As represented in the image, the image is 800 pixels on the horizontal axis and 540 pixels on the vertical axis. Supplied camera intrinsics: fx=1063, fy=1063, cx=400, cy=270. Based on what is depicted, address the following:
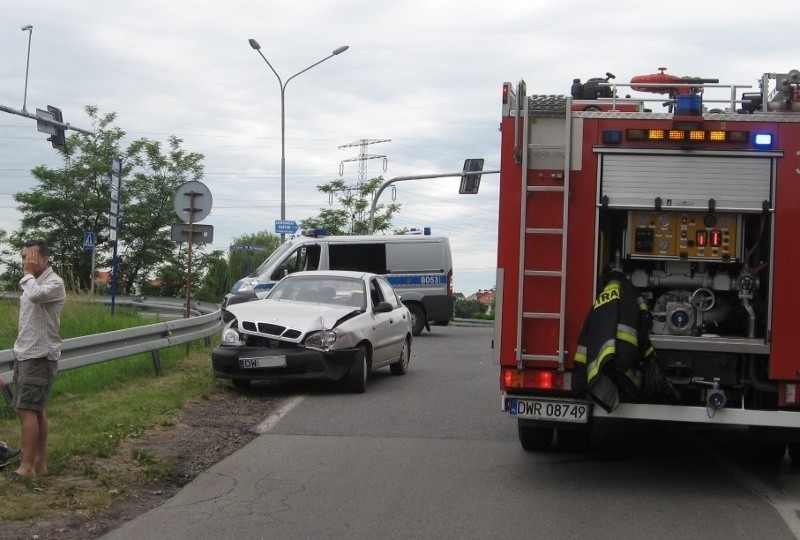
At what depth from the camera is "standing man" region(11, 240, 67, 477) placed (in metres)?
7.50

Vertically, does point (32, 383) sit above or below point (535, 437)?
above

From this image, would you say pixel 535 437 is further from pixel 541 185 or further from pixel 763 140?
pixel 763 140

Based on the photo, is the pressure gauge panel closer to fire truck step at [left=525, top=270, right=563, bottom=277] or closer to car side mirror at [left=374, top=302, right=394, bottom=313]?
fire truck step at [left=525, top=270, right=563, bottom=277]

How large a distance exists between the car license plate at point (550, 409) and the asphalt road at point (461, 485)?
1.70ft

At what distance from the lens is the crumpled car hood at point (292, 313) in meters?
12.6

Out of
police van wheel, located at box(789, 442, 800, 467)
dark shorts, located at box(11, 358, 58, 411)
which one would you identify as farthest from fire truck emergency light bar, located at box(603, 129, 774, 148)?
dark shorts, located at box(11, 358, 58, 411)

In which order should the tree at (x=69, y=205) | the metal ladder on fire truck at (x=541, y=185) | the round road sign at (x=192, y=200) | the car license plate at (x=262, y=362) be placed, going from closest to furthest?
the metal ladder on fire truck at (x=541, y=185), the car license plate at (x=262, y=362), the round road sign at (x=192, y=200), the tree at (x=69, y=205)

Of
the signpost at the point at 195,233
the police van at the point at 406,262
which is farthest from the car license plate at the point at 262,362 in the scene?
the police van at the point at 406,262

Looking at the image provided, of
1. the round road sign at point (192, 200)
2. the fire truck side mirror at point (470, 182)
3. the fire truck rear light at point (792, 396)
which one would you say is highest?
the fire truck side mirror at point (470, 182)

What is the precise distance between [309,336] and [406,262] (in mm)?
12347

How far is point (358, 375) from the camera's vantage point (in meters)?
12.8

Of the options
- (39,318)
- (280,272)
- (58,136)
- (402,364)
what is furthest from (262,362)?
(58,136)

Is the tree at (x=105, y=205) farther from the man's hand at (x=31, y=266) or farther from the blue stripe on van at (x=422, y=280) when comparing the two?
the man's hand at (x=31, y=266)

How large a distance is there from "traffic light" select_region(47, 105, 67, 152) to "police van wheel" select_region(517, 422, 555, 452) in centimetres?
2212
